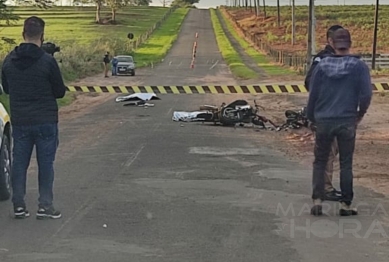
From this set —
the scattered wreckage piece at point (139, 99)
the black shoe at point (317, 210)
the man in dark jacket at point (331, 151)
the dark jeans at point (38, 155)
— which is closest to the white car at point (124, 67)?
the scattered wreckage piece at point (139, 99)

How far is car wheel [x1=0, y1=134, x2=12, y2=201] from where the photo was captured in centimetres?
1001

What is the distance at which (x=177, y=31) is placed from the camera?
11119cm

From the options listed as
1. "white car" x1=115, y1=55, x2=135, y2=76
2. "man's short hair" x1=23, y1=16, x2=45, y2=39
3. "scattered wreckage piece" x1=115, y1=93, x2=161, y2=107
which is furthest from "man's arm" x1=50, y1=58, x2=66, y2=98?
"white car" x1=115, y1=55, x2=135, y2=76

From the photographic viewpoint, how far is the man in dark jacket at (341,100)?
8680mm

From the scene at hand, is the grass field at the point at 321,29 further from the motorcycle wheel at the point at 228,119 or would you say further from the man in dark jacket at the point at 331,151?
the man in dark jacket at the point at 331,151

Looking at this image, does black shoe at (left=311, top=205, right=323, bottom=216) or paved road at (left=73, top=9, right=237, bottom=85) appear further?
paved road at (left=73, top=9, right=237, bottom=85)

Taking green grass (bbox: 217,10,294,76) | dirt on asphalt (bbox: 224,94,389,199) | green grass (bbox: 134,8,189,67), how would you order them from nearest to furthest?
1. dirt on asphalt (bbox: 224,94,389,199)
2. green grass (bbox: 217,10,294,76)
3. green grass (bbox: 134,8,189,67)

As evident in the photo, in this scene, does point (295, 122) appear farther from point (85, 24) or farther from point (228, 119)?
point (85, 24)

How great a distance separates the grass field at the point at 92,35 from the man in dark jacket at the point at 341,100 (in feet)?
54.5

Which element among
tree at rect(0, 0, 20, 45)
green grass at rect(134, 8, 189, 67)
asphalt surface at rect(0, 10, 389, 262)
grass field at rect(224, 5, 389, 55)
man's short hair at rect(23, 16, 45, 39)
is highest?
man's short hair at rect(23, 16, 45, 39)

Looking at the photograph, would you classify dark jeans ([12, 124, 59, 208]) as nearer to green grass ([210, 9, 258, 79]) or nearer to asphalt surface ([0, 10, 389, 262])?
asphalt surface ([0, 10, 389, 262])

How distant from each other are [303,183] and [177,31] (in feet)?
331

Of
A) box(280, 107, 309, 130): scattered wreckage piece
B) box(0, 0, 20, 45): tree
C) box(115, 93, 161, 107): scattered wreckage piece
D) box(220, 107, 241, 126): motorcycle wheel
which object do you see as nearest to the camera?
box(280, 107, 309, 130): scattered wreckage piece

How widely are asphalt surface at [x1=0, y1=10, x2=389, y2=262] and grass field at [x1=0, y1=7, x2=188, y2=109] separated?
1136cm
